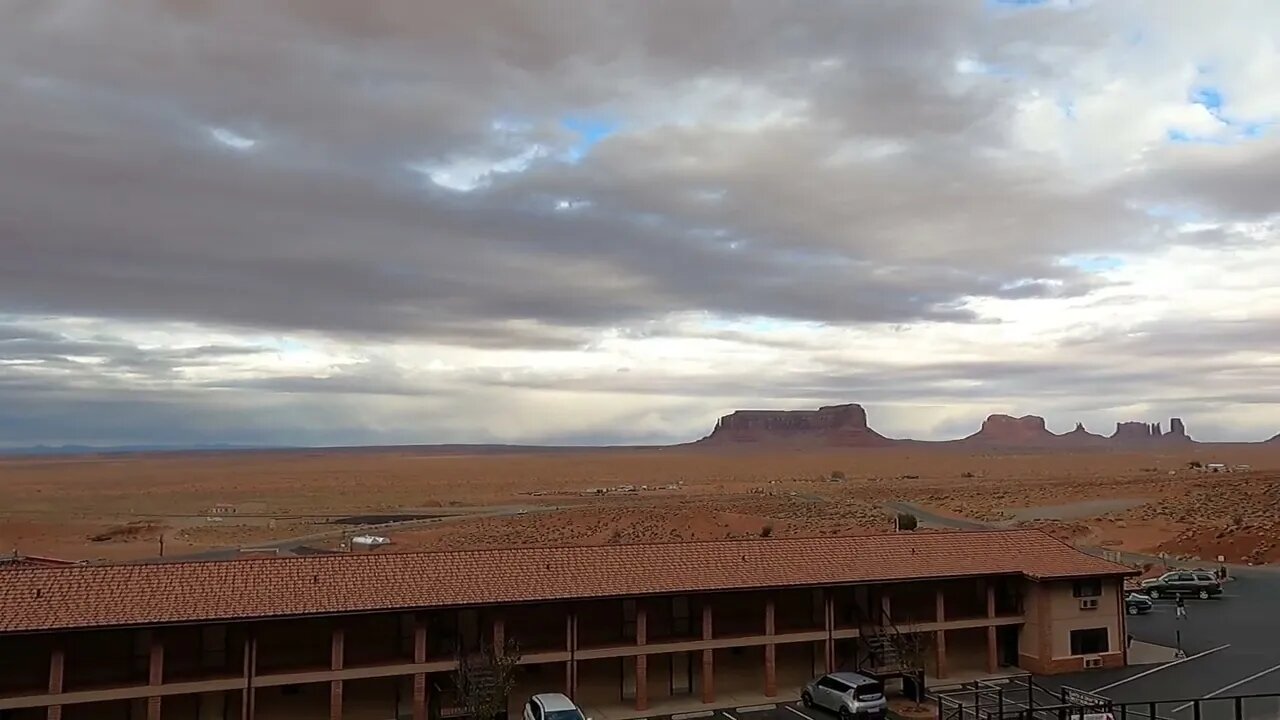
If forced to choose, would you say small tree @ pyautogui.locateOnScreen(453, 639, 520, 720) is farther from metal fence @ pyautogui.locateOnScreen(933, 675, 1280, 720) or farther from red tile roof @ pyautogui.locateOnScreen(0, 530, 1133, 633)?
metal fence @ pyautogui.locateOnScreen(933, 675, 1280, 720)

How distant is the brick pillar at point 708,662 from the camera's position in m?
31.9

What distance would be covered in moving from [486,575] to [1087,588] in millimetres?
22676

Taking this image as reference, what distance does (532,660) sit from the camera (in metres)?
30.0

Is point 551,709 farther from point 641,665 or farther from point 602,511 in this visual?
point 602,511

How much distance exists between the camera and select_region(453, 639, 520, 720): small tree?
91.2 feet

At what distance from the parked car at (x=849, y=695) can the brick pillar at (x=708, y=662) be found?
333 centimetres

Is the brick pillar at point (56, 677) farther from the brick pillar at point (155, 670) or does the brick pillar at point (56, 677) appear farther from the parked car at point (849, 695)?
the parked car at point (849, 695)

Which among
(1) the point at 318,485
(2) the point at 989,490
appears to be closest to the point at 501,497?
(1) the point at 318,485

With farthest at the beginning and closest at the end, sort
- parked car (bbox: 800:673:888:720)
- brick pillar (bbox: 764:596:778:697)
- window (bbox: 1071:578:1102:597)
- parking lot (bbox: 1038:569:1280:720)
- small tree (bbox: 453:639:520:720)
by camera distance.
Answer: window (bbox: 1071:578:1102:597), brick pillar (bbox: 764:596:778:697), parking lot (bbox: 1038:569:1280:720), parked car (bbox: 800:673:888:720), small tree (bbox: 453:639:520:720)

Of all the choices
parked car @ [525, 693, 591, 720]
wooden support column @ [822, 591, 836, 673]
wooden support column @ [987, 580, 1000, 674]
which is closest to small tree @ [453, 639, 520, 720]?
parked car @ [525, 693, 591, 720]

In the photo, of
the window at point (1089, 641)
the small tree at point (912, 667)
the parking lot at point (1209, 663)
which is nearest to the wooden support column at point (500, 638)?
the small tree at point (912, 667)

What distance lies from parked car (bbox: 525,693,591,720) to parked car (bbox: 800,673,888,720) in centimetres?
833

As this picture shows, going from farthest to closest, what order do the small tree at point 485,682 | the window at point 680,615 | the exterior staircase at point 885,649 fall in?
the window at point 680,615 → the exterior staircase at point 885,649 → the small tree at point 485,682

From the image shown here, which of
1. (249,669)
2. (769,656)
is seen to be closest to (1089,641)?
(769,656)
